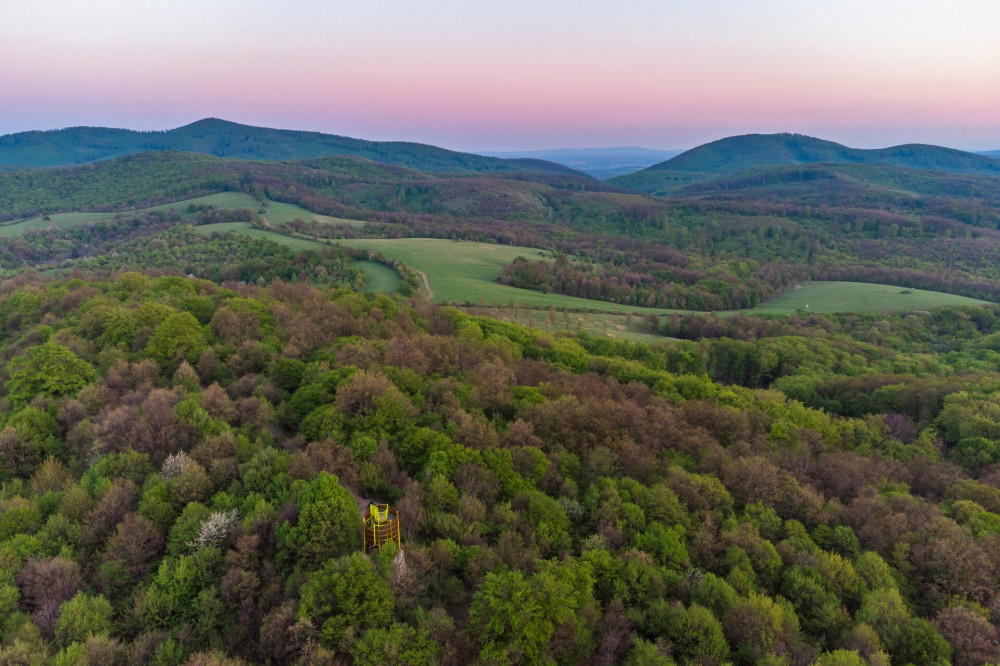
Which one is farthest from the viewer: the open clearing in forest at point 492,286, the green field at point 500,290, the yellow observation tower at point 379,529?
the green field at point 500,290

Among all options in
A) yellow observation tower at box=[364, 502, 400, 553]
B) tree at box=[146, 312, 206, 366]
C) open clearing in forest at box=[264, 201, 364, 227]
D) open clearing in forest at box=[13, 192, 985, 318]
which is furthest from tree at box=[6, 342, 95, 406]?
open clearing in forest at box=[264, 201, 364, 227]

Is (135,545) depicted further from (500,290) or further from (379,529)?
(500,290)

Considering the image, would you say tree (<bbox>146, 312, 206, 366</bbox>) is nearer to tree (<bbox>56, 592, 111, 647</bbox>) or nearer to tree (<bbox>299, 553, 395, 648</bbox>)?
tree (<bbox>56, 592, 111, 647</bbox>)

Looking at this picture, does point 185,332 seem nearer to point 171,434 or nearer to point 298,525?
point 171,434

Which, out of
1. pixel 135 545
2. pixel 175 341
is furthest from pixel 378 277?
pixel 135 545

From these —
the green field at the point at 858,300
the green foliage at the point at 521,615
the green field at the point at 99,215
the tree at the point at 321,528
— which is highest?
the green field at the point at 99,215

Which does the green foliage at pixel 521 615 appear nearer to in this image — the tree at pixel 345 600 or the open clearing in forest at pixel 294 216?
the tree at pixel 345 600

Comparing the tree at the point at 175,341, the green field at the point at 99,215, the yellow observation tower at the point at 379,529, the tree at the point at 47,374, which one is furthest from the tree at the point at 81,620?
the green field at the point at 99,215

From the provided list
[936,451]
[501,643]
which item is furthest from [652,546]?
[936,451]
